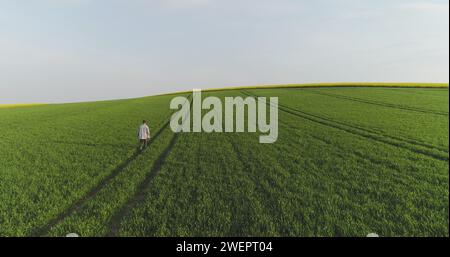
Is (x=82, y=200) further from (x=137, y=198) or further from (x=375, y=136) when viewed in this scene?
(x=375, y=136)

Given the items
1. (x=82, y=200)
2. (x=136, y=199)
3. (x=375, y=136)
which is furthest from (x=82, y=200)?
(x=375, y=136)

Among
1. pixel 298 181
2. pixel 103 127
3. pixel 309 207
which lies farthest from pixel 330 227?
pixel 103 127

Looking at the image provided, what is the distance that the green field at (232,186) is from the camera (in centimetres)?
646

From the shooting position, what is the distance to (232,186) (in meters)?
8.98

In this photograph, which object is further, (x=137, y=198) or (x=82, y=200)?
(x=137, y=198)

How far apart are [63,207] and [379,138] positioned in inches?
702

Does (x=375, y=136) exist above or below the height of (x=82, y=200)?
above

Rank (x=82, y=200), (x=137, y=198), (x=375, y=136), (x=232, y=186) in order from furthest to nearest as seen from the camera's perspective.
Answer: (x=375, y=136) → (x=232, y=186) → (x=137, y=198) → (x=82, y=200)

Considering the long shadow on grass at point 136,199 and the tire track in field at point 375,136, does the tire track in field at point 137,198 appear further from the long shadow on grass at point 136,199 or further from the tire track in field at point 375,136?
the tire track in field at point 375,136

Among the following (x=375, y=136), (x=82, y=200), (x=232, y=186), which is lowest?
(x=82, y=200)

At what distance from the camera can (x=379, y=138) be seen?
1521cm

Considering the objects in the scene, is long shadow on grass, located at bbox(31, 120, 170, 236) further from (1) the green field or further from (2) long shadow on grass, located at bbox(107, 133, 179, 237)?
(2) long shadow on grass, located at bbox(107, 133, 179, 237)

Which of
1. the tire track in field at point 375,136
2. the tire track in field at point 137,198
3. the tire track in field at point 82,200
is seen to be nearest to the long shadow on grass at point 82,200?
the tire track in field at point 82,200
